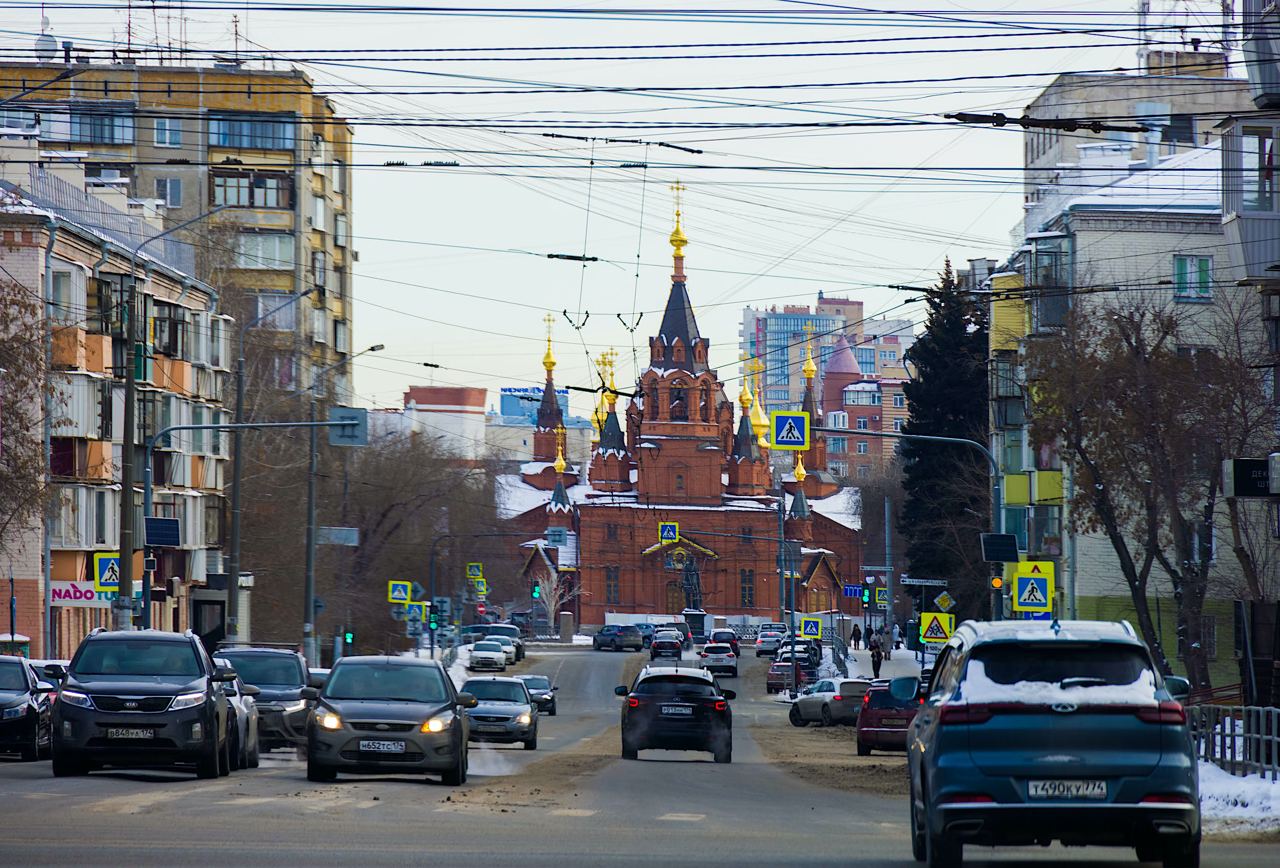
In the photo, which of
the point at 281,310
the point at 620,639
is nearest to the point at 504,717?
the point at 281,310

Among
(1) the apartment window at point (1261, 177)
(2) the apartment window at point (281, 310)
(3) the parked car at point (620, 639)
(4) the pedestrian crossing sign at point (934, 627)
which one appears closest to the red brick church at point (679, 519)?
(3) the parked car at point (620, 639)

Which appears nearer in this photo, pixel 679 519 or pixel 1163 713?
pixel 1163 713

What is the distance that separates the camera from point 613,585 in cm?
14338

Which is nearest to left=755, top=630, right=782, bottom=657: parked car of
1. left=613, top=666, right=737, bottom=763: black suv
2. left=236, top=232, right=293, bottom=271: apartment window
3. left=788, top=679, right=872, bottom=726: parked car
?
left=236, top=232, right=293, bottom=271: apartment window

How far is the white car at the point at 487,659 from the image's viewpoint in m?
80.3

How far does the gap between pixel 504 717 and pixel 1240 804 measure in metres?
20.9

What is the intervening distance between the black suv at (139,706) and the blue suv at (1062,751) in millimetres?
11286

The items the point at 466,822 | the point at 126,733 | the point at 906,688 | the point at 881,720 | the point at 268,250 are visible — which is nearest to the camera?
the point at 906,688

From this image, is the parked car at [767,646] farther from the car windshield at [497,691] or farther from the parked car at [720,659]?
the car windshield at [497,691]

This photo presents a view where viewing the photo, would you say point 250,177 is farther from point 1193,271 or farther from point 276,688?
point 276,688

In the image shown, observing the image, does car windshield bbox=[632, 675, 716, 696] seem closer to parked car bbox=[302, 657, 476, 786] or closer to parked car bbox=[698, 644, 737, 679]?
parked car bbox=[302, 657, 476, 786]

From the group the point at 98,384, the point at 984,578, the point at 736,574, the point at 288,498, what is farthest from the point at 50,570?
the point at 736,574

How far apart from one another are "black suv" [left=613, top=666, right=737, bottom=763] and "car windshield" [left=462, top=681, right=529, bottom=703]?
659 cm

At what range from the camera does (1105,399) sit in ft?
130
